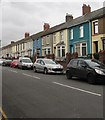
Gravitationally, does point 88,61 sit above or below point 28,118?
above

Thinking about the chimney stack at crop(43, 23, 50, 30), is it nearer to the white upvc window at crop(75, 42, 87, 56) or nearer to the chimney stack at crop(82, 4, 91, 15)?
the chimney stack at crop(82, 4, 91, 15)

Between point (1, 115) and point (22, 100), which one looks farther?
point (22, 100)

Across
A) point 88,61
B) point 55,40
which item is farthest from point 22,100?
point 55,40

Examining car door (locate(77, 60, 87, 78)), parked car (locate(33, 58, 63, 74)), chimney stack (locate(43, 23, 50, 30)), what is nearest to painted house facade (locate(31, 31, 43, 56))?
chimney stack (locate(43, 23, 50, 30))

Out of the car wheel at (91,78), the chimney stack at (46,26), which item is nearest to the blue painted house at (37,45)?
the chimney stack at (46,26)

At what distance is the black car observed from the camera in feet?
50.3

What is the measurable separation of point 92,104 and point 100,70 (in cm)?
697

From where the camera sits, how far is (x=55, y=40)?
152 ft

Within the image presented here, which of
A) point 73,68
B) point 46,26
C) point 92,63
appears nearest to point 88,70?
point 92,63

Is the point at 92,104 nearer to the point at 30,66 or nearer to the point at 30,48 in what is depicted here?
the point at 30,66

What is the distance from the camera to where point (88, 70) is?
52.5ft

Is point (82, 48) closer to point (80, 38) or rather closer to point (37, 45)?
point (80, 38)

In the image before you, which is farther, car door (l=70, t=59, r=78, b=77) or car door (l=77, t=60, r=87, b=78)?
car door (l=70, t=59, r=78, b=77)

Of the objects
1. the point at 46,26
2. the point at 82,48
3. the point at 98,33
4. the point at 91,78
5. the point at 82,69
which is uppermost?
the point at 46,26
